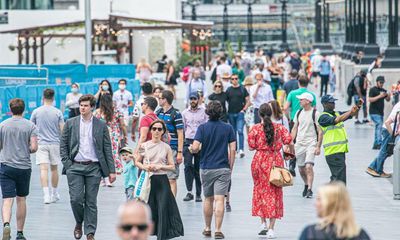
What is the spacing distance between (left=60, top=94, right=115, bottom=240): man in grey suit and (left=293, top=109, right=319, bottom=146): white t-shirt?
462cm

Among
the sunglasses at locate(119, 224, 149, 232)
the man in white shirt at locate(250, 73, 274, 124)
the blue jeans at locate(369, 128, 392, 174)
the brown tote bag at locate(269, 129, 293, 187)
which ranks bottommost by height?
the blue jeans at locate(369, 128, 392, 174)

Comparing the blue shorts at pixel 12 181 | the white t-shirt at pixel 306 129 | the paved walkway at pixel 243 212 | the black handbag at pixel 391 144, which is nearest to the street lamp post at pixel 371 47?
the paved walkway at pixel 243 212

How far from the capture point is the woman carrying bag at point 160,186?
45.2 ft

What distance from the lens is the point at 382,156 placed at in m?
20.6

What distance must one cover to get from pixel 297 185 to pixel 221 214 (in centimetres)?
577

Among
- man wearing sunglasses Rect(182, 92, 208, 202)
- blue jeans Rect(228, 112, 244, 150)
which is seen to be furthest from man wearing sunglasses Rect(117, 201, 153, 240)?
blue jeans Rect(228, 112, 244, 150)

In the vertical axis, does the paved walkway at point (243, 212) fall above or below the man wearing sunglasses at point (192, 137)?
below

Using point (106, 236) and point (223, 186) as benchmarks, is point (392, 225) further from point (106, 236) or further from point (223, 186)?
point (106, 236)

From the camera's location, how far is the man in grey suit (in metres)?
13.9

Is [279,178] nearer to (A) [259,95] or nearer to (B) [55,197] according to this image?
(B) [55,197]

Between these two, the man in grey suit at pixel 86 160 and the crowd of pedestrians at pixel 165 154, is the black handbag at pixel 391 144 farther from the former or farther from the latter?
the man in grey suit at pixel 86 160

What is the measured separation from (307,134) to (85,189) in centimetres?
488

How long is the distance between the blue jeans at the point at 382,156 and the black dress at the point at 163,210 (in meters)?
6.81

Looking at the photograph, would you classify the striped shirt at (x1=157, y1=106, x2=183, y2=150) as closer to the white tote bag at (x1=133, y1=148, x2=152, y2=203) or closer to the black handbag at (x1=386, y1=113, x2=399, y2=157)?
the white tote bag at (x1=133, y1=148, x2=152, y2=203)
